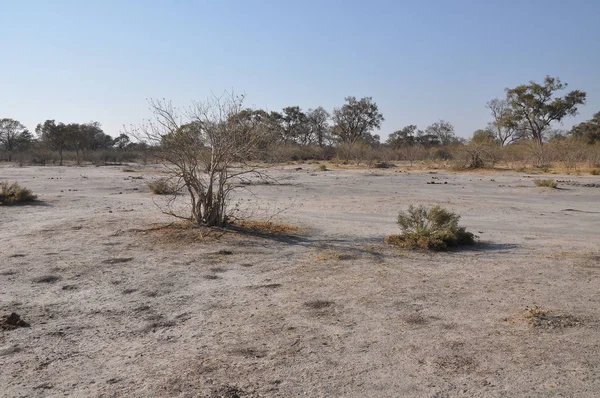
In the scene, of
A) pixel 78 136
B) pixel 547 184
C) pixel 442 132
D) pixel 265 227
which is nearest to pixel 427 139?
pixel 442 132

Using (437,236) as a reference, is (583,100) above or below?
above

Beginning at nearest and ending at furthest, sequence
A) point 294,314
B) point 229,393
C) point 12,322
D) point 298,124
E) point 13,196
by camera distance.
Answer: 1. point 229,393
2. point 12,322
3. point 294,314
4. point 13,196
5. point 298,124

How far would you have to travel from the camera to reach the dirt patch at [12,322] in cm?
535

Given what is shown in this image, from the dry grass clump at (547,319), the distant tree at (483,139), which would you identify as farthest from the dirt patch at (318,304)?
the distant tree at (483,139)

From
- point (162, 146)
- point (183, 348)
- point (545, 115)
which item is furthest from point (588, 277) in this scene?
point (545, 115)

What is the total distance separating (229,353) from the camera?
4.75 metres

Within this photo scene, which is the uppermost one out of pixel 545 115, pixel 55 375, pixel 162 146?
pixel 545 115

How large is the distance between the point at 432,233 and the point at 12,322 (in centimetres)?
650

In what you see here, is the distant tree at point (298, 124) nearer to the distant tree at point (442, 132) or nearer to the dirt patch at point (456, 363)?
the distant tree at point (442, 132)

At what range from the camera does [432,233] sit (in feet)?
31.5

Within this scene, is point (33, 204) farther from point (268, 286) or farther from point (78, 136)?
point (78, 136)

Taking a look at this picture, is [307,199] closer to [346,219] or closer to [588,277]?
[346,219]

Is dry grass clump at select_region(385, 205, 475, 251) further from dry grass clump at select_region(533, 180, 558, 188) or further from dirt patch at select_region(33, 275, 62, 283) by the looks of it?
dry grass clump at select_region(533, 180, 558, 188)

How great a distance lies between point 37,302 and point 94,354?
1.91m
